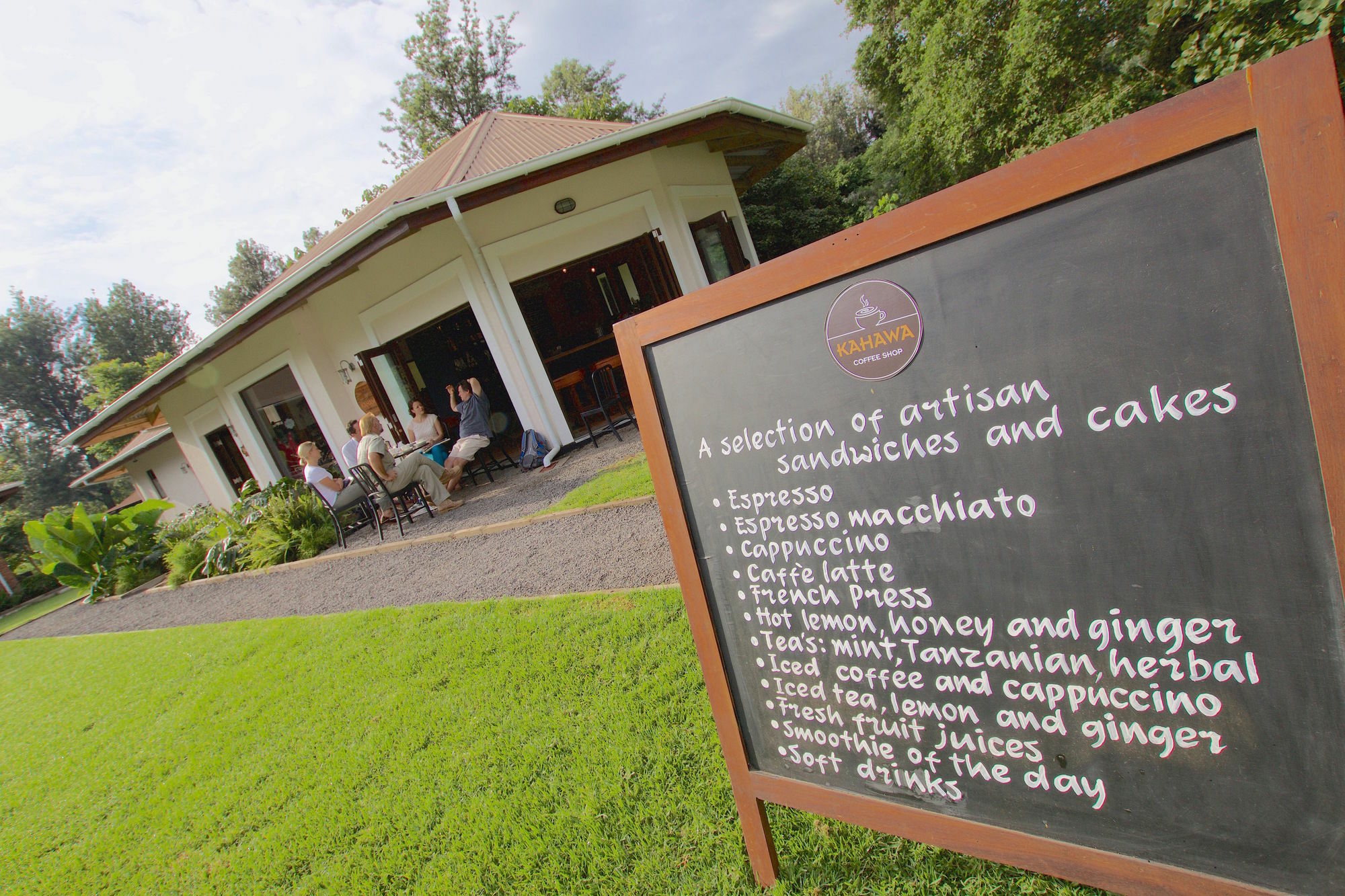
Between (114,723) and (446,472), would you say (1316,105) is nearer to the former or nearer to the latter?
(114,723)

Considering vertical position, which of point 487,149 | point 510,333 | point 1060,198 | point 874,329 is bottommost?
point 874,329

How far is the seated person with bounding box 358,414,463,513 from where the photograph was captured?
23.6 feet

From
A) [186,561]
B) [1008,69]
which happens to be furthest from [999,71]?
[186,561]

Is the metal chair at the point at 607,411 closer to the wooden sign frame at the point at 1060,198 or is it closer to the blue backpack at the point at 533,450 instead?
the blue backpack at the point at 533,450

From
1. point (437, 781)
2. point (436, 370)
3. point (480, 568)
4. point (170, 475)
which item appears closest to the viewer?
point (437, 781)

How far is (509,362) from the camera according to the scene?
863cm

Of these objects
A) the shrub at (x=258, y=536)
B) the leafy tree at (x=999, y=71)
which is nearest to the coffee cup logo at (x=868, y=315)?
the shrub at (x=258, y=536)

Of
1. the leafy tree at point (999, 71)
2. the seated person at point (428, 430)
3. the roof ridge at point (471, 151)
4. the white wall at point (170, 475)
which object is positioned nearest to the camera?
the roof ridge at point (471, 151)

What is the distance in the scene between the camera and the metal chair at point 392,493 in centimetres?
729

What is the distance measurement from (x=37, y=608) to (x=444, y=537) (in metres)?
19.3

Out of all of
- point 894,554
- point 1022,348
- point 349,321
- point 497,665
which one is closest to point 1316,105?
point 1022,348

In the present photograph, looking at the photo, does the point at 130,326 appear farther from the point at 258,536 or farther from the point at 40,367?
the point at 258,536

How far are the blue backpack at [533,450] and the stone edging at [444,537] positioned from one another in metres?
2.03

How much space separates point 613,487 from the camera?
19.2 ft
